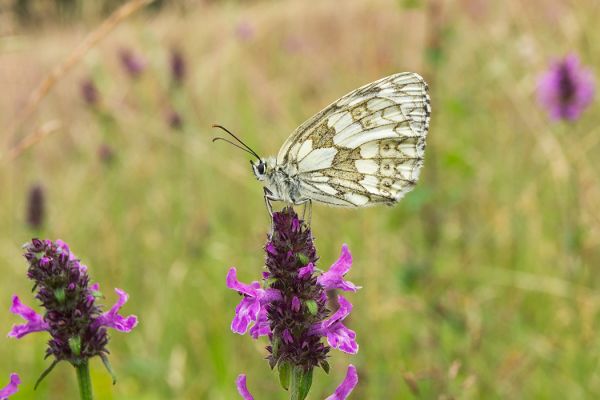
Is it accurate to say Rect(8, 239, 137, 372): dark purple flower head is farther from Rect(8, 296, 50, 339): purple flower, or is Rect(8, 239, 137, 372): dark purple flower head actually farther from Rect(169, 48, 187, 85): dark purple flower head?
Rect(169, 48, 187, 85): dark purple flower head

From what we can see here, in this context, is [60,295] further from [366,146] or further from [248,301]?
[366,146]

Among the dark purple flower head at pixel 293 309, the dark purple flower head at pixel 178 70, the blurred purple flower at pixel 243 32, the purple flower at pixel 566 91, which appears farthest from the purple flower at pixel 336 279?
the blurred purple flower at pixel 243 32

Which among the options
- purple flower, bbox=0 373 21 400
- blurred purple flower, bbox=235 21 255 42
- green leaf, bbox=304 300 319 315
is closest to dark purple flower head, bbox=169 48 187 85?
blurred purple flower, bbox=235 21 255 42

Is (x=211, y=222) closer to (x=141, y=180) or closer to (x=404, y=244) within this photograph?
(x=404, y=244)

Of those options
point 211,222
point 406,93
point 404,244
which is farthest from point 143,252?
point 406,93

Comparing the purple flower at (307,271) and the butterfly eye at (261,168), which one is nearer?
the purple flower at (307,271)

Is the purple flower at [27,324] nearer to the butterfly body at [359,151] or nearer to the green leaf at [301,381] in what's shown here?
A: the green leaf at [301,381]
